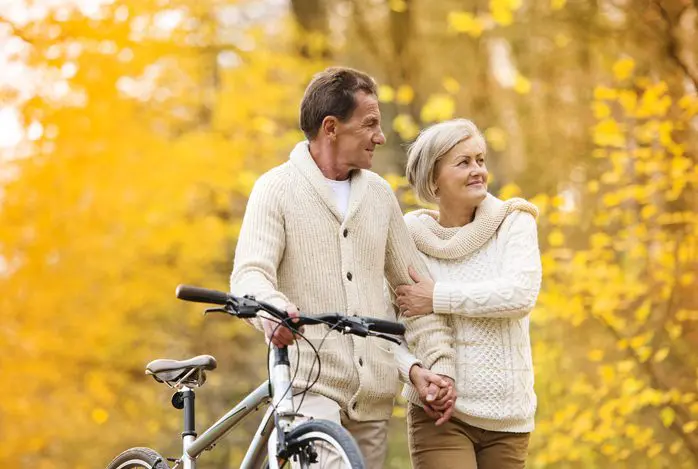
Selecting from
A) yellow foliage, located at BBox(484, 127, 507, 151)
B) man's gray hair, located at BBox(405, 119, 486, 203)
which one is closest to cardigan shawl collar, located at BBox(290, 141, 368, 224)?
man's gray hair, located at BBox(405, 119, 486, 203)

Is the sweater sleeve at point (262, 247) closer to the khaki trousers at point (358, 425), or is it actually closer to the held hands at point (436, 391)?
the khaki trousers at point (358, 425)

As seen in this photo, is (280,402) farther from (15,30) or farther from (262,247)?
(15,30)

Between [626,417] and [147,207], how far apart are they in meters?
4.07

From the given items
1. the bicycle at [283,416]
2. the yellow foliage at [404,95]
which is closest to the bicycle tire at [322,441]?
the bicycle at [283,416]

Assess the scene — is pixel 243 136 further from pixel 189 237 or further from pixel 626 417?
pixel 626 417

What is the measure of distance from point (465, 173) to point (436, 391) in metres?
0.74

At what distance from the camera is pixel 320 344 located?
346 cm

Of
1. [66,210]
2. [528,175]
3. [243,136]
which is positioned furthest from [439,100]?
[66,210]

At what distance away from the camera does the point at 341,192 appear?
3752 millimetres

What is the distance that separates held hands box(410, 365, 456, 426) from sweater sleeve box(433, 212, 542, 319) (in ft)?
0.71

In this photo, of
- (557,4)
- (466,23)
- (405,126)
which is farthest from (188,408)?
(557,4)

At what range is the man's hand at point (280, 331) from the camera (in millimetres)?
3043

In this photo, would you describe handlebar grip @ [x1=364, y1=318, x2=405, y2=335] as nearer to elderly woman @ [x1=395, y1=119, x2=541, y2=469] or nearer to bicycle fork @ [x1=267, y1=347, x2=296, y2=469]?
bicycle fork @ [x1=267, y1=347, x2=296, y2=469]

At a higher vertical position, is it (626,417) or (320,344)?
(320,344)
